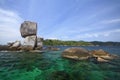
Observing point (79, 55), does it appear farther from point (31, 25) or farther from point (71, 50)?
point (31, 25)

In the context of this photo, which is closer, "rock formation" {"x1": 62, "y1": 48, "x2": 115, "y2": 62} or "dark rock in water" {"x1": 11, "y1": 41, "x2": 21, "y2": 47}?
"rock formation" {"x1": 62, "y1": 48, "x2": 115, "y2": 62}

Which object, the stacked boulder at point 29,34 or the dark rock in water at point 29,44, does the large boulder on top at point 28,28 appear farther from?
the dark rock in water at point 29,44

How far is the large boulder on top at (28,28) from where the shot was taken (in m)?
45.8

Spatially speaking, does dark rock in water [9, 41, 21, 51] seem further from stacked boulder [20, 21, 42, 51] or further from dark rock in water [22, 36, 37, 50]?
dark rock in water [22, 36, 37, 50]

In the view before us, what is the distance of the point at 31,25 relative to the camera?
4653cm

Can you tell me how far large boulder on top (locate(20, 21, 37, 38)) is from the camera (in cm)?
4584

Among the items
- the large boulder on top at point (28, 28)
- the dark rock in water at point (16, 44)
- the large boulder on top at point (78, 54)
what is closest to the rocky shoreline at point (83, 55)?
the large boulder on top at point (78, 54)

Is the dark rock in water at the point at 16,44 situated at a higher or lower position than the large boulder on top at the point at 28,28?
lower

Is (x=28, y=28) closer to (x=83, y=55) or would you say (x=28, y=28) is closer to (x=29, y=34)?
(x=29, y=34)

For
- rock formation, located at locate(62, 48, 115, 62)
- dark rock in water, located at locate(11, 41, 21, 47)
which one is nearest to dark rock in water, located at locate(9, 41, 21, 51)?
dark rock in water, located at locate(11, 41, 21, 47)

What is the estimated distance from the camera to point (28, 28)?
46.0 meters

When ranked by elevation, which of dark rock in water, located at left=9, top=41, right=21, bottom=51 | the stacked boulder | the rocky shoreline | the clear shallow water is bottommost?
the clear shallow water

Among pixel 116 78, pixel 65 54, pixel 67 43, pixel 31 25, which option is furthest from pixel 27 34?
pixel 67 43

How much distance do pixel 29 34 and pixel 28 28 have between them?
2044 mm
